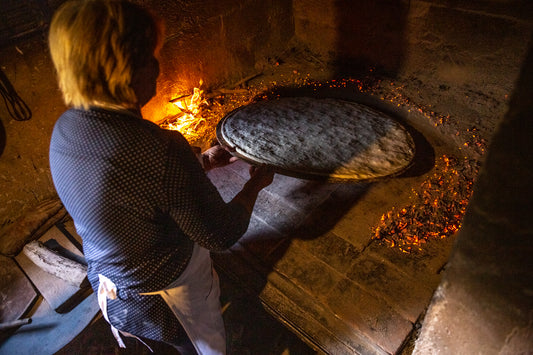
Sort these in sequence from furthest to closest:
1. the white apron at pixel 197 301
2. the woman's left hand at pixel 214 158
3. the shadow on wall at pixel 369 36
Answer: the shadow on wall at pixel 369 36 < the woman's left hand at pixel 214 158 < the white apron at pixel 197 301

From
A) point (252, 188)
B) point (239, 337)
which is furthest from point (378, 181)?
point (239, 337)

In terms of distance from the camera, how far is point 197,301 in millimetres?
1785

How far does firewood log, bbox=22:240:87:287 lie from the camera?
→ 9.23 feet

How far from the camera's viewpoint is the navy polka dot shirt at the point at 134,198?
1.21 meters

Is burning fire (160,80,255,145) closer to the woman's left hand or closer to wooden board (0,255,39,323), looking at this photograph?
the woman's left hand

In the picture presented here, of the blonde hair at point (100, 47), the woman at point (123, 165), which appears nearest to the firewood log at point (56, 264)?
the woman at point (123, 165)

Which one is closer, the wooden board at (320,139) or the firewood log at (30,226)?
the wooden board at (320,139)

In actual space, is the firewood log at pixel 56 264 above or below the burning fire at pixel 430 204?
below

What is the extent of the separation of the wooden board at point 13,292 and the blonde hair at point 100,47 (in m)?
2.39

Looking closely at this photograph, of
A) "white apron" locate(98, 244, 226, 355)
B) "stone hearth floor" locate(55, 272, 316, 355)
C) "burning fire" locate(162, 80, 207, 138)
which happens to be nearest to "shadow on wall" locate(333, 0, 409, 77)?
"burning fire" locate(162, 80, 207, 138)

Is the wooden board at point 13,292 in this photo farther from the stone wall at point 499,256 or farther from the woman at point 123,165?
the stone wall at point 499,256

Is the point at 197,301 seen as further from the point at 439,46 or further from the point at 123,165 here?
the point at 439,46

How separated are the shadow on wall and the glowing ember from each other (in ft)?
6.60

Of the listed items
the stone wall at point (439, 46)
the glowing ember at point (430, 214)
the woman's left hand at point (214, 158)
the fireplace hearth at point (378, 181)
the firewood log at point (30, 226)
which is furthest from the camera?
the stone wall at point (439, 46)
